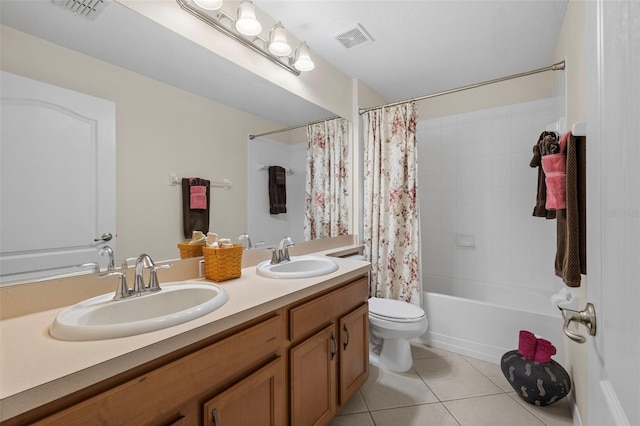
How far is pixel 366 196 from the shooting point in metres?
2.62

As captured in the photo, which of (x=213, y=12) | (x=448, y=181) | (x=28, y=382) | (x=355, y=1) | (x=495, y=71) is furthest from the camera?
(x=448, y=181)

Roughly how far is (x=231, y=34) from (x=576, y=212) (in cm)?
179

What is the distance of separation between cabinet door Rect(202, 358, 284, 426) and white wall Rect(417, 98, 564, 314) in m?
2.49

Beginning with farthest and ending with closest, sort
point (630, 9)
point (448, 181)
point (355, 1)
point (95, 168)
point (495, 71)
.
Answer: point (448, 181) → point (495, 71) → point (355, 1) → point (95, 168) → point (630, 9)

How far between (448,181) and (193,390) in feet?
9.78

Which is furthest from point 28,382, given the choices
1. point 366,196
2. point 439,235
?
point 439,235

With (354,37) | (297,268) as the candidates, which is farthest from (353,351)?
(354,37)

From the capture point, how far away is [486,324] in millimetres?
2180

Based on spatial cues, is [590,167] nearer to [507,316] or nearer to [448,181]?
[507,316]

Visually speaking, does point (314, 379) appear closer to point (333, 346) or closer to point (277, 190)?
point (333, 346)

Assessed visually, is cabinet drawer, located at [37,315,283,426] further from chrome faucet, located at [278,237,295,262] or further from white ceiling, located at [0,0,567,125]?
white ceiling, located at [0,0,567,125]

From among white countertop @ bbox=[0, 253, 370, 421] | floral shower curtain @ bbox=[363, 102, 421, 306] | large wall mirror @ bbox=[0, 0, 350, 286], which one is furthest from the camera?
floral shower curtain @ bbox=[363, 102, 421, 306]

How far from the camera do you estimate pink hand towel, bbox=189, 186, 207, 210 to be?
1439 mm

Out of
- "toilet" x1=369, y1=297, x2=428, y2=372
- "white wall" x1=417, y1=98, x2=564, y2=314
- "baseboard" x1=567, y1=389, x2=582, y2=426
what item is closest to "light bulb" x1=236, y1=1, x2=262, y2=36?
"toilet" x1=369, y1=297, x2=428, y2=372
